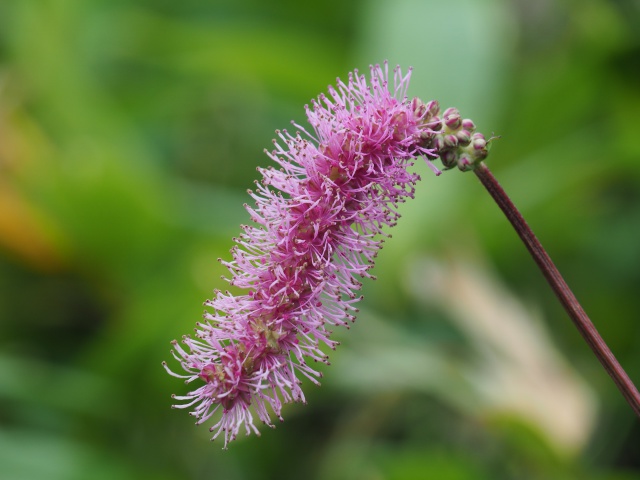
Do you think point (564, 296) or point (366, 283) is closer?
point (564, 296)

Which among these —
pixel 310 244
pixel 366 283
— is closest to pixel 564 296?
pixel 310 244

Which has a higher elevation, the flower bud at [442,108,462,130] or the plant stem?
the flower bud at [442,108,462,130]

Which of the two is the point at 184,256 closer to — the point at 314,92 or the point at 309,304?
the point at 314,92

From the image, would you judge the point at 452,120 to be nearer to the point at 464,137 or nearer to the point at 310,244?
the point at 464,137

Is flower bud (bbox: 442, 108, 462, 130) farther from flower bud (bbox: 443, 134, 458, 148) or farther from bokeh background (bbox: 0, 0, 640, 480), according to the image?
bokeh background (bbox: 0, 0, 640, 480)

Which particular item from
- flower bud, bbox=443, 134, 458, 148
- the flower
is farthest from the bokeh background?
flower bud, bbox=443, 134, 458, 148

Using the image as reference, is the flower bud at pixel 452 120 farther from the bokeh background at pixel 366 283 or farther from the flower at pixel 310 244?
the bokeh background at pixel 366 283
